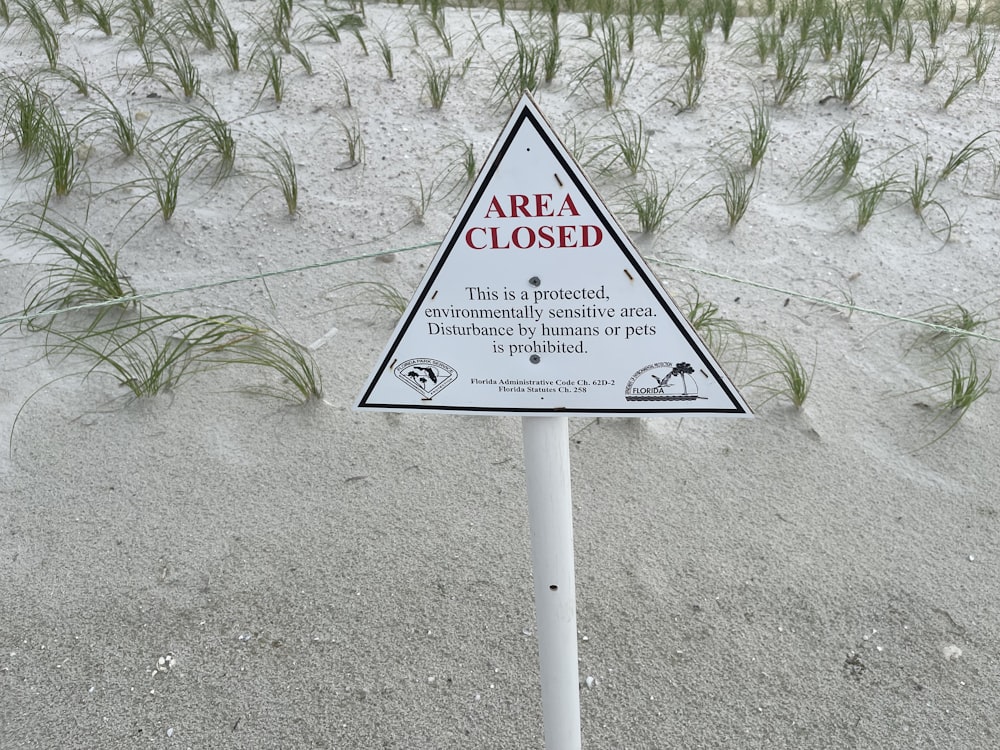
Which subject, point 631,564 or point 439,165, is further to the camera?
point 439,165

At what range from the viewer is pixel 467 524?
2.60 m

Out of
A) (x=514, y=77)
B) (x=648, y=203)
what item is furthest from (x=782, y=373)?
(x=514, y=77)

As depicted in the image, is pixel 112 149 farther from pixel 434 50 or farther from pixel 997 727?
pixel 997 727

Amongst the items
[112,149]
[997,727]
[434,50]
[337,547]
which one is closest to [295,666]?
[337,547]

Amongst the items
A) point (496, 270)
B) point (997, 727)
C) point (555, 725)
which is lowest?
point (997, 727)

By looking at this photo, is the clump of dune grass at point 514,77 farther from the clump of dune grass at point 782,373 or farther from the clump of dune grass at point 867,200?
the clump of dune grass at point 782,373

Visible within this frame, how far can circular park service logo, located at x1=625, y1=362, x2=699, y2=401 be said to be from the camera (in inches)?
53.9

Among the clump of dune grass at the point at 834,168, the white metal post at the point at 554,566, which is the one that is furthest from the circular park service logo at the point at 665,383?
the clump of dune grass at the point at 834,168

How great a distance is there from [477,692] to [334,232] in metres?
1.95

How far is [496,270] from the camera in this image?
4.41ft

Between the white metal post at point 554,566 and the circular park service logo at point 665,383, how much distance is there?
0.46 feet

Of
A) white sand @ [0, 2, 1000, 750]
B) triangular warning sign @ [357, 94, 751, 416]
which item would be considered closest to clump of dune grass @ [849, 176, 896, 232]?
white sand @ [0, 2, 1000, 750]

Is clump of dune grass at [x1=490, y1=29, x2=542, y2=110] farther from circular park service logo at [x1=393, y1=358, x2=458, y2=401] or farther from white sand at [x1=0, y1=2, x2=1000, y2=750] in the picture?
circular park service logo at [x1=393, y1=358, x2=458, y2=401]

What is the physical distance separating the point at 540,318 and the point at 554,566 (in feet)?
1.42
